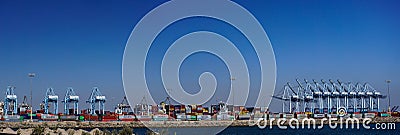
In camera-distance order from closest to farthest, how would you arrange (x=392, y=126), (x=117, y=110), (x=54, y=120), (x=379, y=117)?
(x=392, y=126)
(x=54, y=120)
(x=117, y=110)
(x=379, y=117)

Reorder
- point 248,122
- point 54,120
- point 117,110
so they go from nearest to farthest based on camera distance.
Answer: point 54,120
point 248,122
point 117,110

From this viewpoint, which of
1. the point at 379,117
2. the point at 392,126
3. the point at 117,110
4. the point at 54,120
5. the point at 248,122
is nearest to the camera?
the point at 392,126

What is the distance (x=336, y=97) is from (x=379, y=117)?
1351cm

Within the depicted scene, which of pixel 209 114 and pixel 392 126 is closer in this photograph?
pixel 392 126

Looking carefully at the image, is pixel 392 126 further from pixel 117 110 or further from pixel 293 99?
pixel 117 110

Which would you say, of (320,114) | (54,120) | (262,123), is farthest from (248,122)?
(54,120)

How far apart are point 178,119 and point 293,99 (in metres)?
33.2

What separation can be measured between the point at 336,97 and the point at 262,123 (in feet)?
92.7

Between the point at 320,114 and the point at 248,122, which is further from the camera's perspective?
the point at 320,114

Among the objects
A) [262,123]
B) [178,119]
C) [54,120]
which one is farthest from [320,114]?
[54,120]

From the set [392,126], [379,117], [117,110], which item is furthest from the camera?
[379,117]

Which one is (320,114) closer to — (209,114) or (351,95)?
(351,95)

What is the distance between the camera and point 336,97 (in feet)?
438

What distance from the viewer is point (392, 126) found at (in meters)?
90.9
